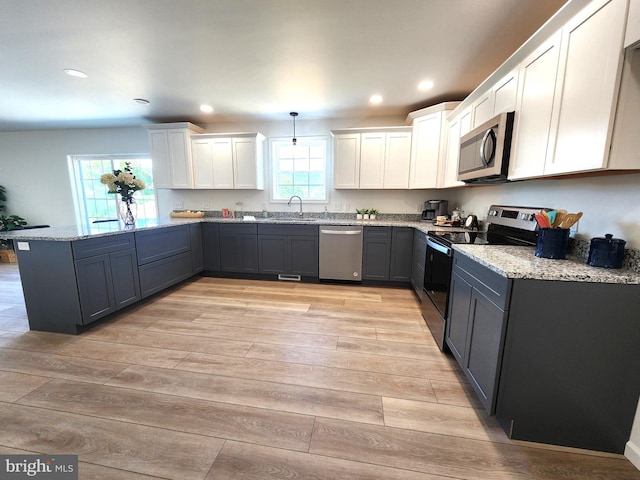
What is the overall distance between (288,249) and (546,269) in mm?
2948

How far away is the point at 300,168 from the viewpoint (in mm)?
4254

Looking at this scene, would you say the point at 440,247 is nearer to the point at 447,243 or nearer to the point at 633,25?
the point at 447,243

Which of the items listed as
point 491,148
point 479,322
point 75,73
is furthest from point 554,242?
point 75,73

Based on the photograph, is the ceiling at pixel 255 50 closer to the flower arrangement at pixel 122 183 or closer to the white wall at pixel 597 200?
the flower arrangement at pixel 122 183

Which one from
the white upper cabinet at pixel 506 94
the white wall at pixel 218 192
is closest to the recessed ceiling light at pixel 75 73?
the white wall at pixel 218 192

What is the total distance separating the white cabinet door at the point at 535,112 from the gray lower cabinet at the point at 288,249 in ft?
7.88

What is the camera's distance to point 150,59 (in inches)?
90.8

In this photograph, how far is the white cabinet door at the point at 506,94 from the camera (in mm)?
1805

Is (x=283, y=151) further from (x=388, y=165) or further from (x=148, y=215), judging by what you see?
(x=148, y=215)

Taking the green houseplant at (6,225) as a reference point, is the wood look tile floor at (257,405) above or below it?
below

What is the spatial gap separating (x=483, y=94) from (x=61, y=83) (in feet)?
14.5

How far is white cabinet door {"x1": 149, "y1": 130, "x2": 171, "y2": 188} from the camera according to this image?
4.05 m

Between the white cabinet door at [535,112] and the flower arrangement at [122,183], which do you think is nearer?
the white cabinet door at [535,112]

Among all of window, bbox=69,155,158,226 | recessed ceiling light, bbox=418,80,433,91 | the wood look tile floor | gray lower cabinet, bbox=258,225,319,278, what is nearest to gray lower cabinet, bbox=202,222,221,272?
gray lower cabinet, bbox=258,225,319,278
